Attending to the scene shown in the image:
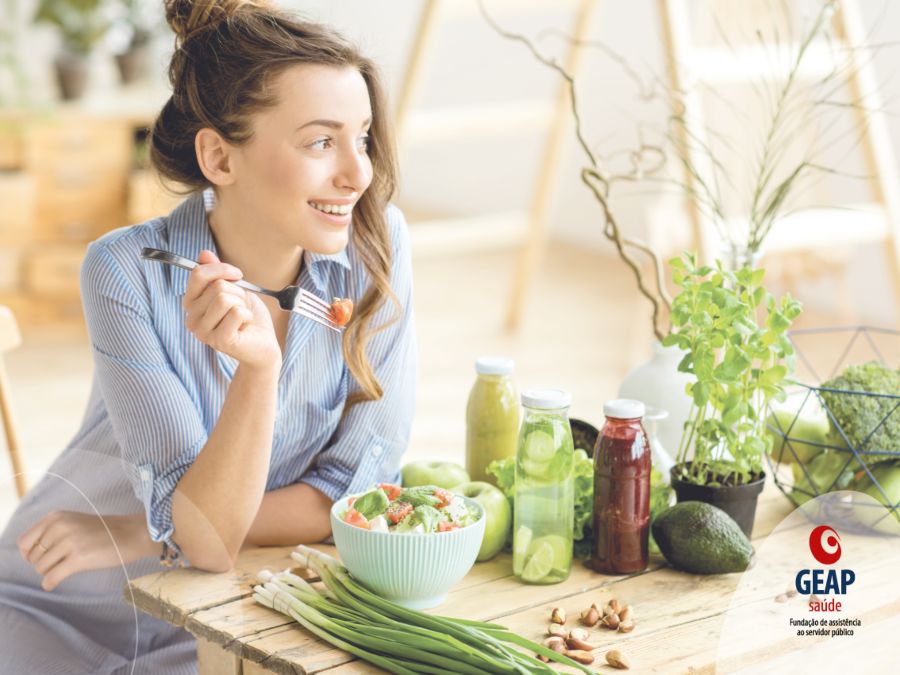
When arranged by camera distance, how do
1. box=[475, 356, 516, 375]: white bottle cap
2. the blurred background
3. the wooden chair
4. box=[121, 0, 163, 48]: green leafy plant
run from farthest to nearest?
box=[121, 0, 163, 48]: green leafy plant → the blurred background → the wooden chair → box=[475, 356, 516, 375]: white bottle cap

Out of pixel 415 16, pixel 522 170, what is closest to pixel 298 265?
pixel 522 170

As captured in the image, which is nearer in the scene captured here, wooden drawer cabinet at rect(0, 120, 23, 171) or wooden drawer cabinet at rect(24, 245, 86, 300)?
wooden drawer cabinet at rect(24, 245, 86, 300)

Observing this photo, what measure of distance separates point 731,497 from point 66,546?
777mm

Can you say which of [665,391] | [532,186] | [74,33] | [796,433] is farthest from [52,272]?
[796,433]

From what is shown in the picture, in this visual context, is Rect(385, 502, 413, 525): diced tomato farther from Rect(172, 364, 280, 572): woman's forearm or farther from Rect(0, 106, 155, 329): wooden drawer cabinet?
Rect(0, 106, 155, 329): wooden drawer cabinet

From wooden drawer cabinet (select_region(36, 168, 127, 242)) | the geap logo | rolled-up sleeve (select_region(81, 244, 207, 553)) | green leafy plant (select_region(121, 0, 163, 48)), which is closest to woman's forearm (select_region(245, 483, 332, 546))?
rolled-up sleeve (select_region(81, 244, 207, 553))

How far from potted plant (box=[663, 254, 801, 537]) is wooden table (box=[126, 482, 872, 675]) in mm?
120

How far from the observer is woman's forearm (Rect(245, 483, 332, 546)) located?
1555mm

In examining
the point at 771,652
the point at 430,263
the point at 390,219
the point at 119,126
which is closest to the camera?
the point at 771,652

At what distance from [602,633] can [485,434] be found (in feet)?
1.31

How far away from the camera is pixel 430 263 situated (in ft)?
19.2

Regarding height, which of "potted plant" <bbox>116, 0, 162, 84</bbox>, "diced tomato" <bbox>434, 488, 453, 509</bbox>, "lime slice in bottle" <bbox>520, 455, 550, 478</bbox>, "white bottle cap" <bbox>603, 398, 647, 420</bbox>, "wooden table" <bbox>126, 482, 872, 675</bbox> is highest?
"potted plant" <bbox>116, 0, 162, 84</bbox>

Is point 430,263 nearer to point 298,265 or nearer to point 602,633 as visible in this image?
point 298,265

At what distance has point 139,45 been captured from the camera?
5309mm
